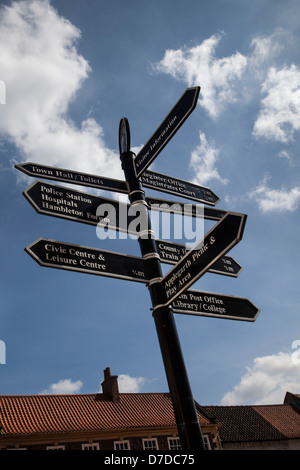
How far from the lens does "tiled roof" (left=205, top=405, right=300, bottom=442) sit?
28609 millimetres

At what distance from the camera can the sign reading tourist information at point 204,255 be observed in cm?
321

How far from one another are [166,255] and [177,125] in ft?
4.93

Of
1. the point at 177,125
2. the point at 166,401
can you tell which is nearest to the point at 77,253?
the point at 177,125

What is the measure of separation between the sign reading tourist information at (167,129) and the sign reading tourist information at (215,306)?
171 cm

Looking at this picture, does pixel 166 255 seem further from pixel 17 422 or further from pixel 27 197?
pixel 17 422

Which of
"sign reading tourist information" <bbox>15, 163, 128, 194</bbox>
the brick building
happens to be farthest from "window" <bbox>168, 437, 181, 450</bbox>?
"sign reading tourist information" <bbox>15, 163, 128, 194</bbox>

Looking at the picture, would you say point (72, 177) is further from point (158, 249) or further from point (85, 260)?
point (158, 249)

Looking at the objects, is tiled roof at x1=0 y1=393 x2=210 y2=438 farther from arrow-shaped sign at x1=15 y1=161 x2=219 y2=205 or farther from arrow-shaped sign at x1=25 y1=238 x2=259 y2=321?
arrow-shaped sign at x1=25 y1=238 x2=259 y2=321

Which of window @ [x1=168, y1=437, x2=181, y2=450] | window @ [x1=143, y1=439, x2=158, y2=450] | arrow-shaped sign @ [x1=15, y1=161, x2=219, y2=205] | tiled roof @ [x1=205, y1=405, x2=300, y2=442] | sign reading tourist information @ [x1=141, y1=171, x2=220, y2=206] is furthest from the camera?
tiled roof @ [x1=205, y1=405, x2=300, y2=442]

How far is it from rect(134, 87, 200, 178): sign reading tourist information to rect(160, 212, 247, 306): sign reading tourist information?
1.56m

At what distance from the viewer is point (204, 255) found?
11.4ft

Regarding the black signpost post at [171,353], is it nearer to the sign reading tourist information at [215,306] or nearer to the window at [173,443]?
the sign reading tourist information at [215,306]

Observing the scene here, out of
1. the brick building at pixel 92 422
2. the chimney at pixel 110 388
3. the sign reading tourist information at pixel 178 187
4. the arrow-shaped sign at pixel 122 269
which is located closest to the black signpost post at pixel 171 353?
the arrow-shaped sign at pixel 122 269

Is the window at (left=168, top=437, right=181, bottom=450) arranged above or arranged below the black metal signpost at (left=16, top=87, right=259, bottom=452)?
below
